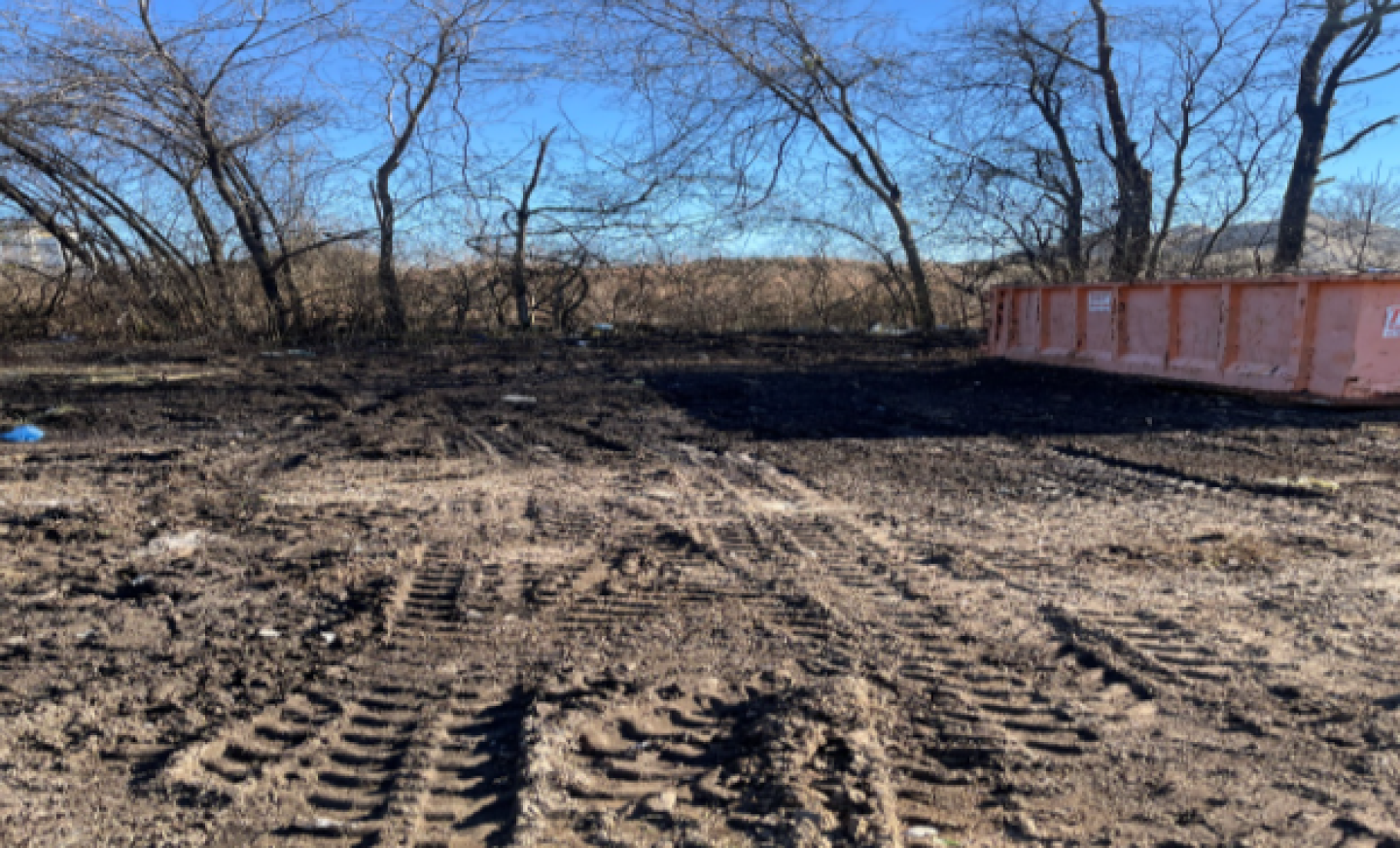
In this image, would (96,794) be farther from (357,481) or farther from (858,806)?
(357,481)

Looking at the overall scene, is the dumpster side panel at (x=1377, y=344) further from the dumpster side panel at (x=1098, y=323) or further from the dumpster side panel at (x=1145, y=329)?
the dumpster side panel at (x=1098, y=323)

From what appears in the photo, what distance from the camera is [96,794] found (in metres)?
2.50

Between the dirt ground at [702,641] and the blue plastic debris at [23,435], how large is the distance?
0.69 ft

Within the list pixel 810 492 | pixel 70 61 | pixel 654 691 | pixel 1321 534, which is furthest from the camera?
pixel 70 61

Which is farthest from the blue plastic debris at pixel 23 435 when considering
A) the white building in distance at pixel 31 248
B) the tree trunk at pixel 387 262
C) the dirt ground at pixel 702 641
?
the white building in distance at pixel 31 248

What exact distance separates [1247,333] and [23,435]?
1109 centimetres

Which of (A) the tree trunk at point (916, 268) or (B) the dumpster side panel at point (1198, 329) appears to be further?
(A) the tree trunk at point (916, 268)

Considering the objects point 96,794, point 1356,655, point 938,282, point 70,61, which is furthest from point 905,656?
point 938,282

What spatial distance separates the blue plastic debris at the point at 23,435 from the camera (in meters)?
7.51

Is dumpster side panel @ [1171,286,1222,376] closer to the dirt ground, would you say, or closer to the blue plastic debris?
the dirt ground

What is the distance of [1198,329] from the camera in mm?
10227

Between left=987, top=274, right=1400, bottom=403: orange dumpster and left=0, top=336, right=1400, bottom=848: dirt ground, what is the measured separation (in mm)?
1538

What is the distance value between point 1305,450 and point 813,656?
552cm

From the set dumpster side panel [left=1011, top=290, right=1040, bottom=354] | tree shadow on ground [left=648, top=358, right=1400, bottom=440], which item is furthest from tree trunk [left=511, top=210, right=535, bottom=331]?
dumpster side panel [left=1011, top=290, right=1040, bottom=354]
